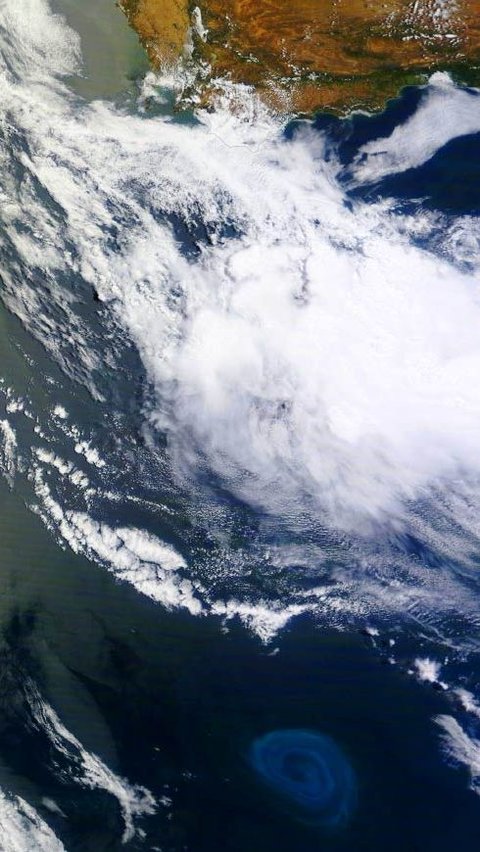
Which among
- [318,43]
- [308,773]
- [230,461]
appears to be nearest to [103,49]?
[318,43]

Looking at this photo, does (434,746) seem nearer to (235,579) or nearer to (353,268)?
(235,579)

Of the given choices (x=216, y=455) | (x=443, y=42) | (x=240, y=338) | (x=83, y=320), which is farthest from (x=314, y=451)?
(x=443, y=42)

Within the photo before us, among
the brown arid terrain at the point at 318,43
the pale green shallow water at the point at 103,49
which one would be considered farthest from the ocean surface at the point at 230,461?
the brown arid terrain at the point at 318,43

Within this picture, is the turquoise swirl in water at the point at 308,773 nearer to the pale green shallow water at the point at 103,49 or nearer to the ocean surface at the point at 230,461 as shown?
the ocean surface at the point at 230,461

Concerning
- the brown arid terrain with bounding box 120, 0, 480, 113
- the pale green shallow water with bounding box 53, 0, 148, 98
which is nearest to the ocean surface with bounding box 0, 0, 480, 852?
the pale green shallow water with bounding box 53, 0, 148, 98

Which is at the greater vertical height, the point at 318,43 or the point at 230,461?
the point at 318,43

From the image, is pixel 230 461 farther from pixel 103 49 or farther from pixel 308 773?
pixel 103 49

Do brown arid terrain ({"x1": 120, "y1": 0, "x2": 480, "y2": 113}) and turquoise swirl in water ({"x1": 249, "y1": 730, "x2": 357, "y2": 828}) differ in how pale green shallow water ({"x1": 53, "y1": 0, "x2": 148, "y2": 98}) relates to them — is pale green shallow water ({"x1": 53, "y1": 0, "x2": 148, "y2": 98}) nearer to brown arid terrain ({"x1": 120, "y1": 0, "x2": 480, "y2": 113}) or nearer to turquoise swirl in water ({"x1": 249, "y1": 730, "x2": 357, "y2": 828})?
brown arid terrain ({"x1": 120, "y1": 0, "x2": 480, "y2": 113})
